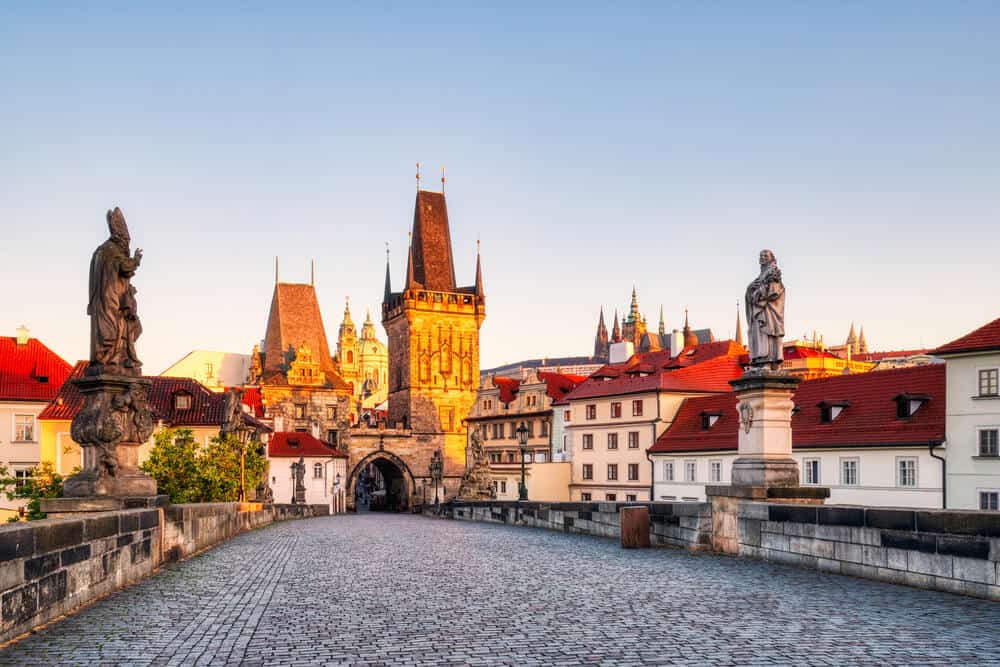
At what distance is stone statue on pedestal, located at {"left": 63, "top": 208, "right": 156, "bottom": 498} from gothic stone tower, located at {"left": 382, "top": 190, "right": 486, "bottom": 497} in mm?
88686

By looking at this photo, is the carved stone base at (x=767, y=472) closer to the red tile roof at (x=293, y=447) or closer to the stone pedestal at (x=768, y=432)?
the stone pedestal at (x=768, y=432)

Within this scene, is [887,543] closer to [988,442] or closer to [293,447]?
[988,442]

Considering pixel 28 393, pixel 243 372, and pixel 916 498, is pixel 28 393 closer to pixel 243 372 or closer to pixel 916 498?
pixel 916 498

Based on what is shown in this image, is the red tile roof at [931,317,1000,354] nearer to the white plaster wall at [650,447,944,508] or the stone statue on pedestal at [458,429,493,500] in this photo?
the white plaster wall at [650,447,944,508]

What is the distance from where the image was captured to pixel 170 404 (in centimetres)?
6050

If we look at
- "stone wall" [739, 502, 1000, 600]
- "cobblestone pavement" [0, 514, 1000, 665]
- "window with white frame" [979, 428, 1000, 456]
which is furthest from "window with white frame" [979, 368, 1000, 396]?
"cobblestone pavement" [0, 514, 1000, 665]

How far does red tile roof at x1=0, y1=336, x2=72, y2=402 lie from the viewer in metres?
58.6

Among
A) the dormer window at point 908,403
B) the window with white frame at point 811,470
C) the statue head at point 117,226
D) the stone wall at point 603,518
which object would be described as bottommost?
the window with white frame at point 811,470

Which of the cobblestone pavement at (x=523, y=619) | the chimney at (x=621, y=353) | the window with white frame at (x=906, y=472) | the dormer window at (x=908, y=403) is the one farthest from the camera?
the chimney at (x=621, y=353)

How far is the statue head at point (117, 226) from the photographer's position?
44.0 feet

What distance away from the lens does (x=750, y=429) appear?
15.3m

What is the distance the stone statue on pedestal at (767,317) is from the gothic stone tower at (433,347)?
87.1 meters

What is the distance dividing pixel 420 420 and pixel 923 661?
98664mm

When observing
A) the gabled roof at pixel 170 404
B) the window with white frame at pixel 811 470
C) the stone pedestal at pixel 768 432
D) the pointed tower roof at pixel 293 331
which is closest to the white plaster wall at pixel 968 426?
the window with white frame at pixel 811 470
